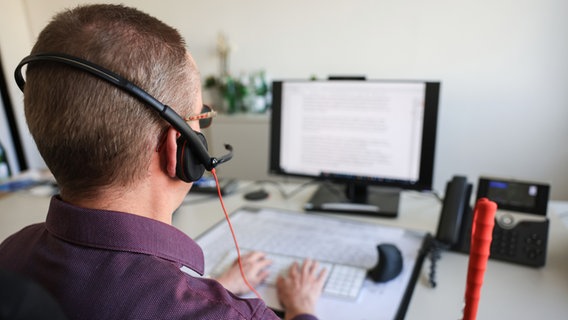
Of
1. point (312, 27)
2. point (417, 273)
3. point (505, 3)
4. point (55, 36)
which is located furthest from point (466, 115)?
point (55, 36)

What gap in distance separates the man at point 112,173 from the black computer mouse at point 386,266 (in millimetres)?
384

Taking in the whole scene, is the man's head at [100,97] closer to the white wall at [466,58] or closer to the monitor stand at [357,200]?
the monitor stand at [357,200]

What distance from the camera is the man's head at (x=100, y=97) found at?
1.63 feet

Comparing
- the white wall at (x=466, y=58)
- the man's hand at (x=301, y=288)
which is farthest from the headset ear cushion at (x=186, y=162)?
the white wall at (x=466, y=58)

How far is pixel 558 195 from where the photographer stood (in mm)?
2031

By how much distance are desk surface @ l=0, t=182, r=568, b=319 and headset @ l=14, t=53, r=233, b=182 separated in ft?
1.73

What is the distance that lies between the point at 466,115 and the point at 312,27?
3.43 feet

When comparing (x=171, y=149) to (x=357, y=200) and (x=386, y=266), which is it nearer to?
(x=386, y=266)

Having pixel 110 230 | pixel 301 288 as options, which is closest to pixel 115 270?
pixel 110 230

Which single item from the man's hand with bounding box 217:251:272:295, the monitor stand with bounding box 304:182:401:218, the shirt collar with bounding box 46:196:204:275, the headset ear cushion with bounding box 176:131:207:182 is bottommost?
the man's hand with bounding box 217:251:272:295

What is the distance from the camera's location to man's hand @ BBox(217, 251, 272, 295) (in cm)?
88

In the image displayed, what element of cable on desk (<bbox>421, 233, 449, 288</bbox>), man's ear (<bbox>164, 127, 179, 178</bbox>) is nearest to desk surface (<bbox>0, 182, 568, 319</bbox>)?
cable on desk (<bbox>421, 233, 449, 288</bbox>)

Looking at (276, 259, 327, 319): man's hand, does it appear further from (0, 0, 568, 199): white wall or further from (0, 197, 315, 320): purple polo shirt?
(0, 0, 568, 199): white wall

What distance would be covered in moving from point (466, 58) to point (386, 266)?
1643 millimetres
